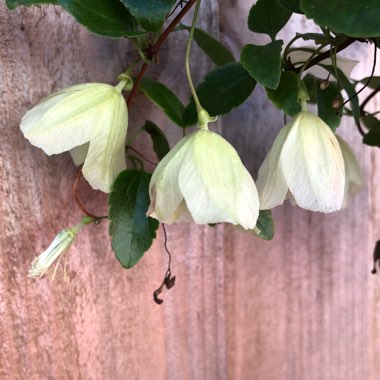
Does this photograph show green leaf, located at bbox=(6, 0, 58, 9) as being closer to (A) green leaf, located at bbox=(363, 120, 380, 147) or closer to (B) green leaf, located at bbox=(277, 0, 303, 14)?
(B) green leaf, located at bbox=(277, 0, 303, 14)

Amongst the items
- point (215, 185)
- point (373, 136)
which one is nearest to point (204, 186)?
point (215, 185)

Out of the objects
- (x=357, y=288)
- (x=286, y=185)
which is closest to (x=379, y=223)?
(x=357, y=288)

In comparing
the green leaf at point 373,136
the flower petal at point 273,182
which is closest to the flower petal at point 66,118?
the flower petal at point 273,182

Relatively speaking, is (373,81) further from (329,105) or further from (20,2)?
(20,2)

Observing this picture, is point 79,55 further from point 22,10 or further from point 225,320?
point 225,320

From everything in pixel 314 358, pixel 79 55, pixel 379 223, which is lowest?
pixel 314 358

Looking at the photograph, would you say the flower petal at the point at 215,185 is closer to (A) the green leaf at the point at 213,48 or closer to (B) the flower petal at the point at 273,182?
(B) the flower petal at the point at 273,182
